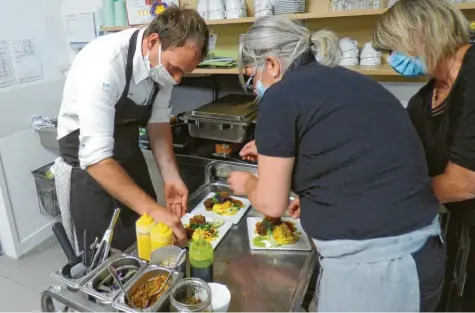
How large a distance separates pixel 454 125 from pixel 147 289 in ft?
2.90

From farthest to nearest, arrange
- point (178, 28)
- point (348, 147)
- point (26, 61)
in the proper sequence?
point (26, 61)
point (178, 28)
point (348, 147)

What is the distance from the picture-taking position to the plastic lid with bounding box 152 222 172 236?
0.92 metres

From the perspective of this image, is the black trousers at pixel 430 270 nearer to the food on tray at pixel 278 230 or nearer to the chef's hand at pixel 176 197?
the food on tray at pixel 278 230

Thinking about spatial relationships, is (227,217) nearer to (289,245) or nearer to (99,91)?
(289,245)

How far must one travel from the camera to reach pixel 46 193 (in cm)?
222

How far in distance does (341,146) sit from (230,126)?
3.08 feet

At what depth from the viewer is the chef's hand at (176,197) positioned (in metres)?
1.27

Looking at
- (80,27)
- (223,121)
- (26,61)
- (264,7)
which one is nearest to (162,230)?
(223,121)

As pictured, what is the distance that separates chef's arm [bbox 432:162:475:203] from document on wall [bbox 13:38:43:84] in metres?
2.27

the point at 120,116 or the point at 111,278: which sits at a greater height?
the point at 120,116

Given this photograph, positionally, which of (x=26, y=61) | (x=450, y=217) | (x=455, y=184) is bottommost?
(x=450, y=217)

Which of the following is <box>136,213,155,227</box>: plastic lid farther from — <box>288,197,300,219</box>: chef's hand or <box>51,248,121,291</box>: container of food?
<box>288,197,300,219</box>: chef's hand

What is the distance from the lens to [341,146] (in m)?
0.75

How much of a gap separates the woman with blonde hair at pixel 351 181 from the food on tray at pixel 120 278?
1.14 feet
